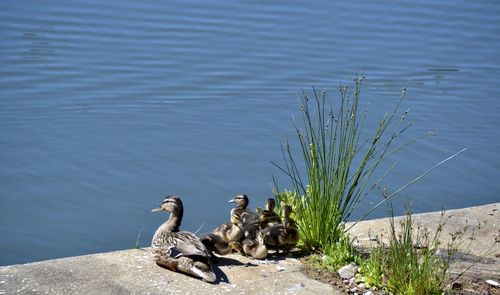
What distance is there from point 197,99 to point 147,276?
627cm

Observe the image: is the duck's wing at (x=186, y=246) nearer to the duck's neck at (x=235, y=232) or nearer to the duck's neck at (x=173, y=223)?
the duck's neck at (x=173, y=223)

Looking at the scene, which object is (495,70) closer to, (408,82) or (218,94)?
(408,82)

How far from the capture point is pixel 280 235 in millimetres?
8484

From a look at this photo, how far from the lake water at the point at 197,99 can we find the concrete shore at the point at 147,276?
1673mm

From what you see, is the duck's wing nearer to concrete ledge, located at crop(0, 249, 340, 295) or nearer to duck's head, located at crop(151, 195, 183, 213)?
concrete ledge, located at crop(0, 249, 340, 295)

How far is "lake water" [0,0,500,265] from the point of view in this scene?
35.7ft

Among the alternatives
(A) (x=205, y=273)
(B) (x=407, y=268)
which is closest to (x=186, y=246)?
Answer: (A) (x=205, y=273)

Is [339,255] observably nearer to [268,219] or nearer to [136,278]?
[268,219]

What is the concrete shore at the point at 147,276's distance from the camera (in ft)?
25.1

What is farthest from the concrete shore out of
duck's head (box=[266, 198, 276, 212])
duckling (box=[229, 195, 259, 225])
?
duck's head (box=[266, 198, 276, 212])

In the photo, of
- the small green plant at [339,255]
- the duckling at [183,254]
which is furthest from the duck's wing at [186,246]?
the small green plant at [339,255]

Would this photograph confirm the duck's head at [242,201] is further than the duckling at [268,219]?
Yes

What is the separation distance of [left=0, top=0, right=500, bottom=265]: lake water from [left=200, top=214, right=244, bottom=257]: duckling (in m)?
1.39

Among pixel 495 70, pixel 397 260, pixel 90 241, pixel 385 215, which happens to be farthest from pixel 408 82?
pixel 397 260
